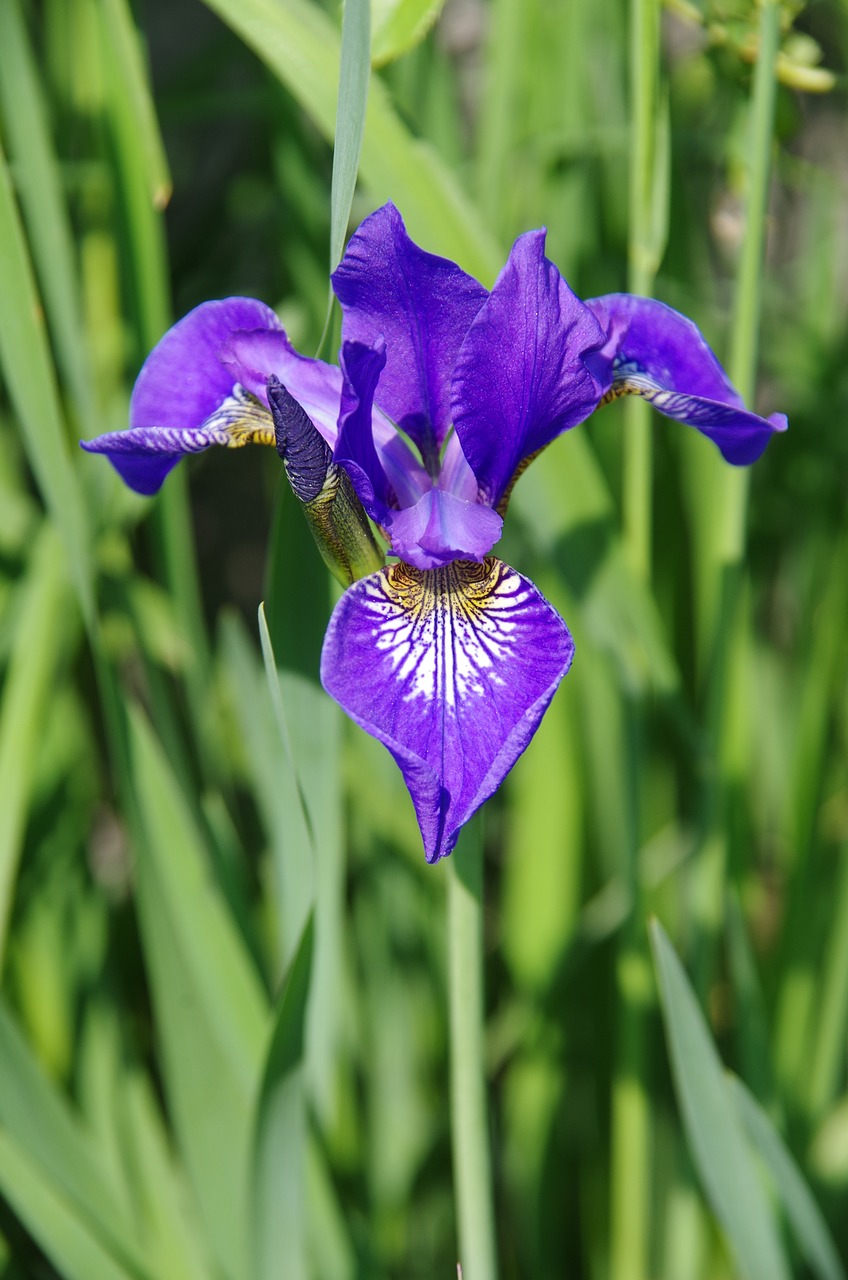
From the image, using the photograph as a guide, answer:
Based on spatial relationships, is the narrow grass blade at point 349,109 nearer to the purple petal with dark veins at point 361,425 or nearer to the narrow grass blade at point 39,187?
the purple petal with dark veins at point 361,425

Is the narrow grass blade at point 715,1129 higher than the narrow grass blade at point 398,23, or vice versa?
the narrow grass blade at point 398,23

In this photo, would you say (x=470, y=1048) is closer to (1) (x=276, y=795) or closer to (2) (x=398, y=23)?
(1) (x=276, y=795)

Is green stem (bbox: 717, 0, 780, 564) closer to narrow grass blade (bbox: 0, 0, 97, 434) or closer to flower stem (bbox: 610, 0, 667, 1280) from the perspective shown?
flower stem (bbox: 610, 0, 667, 1280)

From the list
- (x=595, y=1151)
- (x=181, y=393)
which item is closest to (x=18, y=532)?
(x=181, y=393)

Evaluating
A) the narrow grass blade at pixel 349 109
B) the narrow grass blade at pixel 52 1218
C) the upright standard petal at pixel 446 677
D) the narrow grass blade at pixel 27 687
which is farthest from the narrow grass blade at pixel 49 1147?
the narrow grass blade at pixel 349 109

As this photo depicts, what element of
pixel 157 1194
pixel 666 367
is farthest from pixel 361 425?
pixel 157 1194

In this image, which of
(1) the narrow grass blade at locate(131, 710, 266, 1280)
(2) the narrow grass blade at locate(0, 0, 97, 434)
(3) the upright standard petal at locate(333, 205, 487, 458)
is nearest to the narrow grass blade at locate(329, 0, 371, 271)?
(3) the upright standard petal at locate(333, 205, 487, 458)

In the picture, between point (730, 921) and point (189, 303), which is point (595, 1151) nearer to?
point (730, 921)
